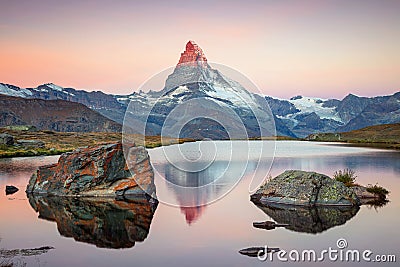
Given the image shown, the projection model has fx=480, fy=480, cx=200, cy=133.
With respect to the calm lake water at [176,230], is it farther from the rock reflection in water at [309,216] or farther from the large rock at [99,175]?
the large rock at [99,175]

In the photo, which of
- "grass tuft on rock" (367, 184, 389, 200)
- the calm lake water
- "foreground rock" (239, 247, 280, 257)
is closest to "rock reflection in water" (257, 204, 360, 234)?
the calm lake water

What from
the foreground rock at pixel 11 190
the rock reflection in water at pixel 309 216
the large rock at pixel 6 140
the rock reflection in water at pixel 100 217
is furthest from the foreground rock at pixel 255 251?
the large rock at pixel 6 140

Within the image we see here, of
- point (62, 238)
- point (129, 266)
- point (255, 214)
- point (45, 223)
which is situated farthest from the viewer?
point (255, 214)

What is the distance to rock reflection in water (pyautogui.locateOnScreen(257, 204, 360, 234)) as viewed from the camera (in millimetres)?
24688

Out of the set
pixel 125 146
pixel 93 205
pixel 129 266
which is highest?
pixel 125 146

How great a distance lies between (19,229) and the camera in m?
24.8

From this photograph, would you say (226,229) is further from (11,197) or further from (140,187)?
(11,197)

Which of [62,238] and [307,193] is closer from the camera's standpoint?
[62,238]

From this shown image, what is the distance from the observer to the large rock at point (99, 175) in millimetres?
33969

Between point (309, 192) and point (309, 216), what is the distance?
3.67 metres

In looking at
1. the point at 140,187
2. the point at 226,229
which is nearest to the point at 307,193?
the point at 226,229

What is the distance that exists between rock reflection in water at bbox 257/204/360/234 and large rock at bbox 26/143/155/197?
30.4ft

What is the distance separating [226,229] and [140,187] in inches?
445

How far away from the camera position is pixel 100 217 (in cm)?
2716
